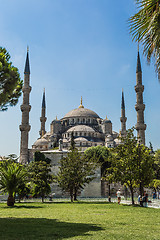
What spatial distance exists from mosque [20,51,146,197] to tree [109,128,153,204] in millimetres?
15263

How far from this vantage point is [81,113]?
71.2 meters

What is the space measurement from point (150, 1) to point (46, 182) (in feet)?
54.1

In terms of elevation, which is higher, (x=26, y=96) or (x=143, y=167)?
(x=26, y=96)

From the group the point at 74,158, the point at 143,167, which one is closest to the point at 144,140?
the point at 74,158

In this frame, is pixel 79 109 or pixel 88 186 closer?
pixel 88 186

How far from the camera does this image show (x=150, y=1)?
549 centimetres

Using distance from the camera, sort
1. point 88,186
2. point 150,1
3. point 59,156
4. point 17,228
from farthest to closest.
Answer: point 59,156
point 88,186
point 17,228
point 150,1

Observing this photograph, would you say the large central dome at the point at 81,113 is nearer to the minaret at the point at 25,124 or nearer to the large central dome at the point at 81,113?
the large central dome at the point at 81,113

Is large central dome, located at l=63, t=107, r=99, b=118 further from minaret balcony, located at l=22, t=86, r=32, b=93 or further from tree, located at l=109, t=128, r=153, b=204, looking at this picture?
tree, located at l=109, t=128, r=153, b=204

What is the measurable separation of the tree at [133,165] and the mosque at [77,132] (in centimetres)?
1526

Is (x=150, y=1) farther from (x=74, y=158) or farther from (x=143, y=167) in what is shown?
(x=74, y=158)

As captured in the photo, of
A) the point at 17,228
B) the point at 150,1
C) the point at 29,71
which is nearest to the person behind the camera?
the point at 150,1

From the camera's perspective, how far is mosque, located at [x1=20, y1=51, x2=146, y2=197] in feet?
119

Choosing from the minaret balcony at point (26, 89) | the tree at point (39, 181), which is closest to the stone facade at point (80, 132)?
the minaret balcony at point (26, 89)
